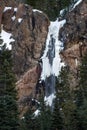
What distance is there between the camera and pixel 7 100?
37.2 metres

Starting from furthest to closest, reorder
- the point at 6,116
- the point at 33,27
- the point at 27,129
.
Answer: the point at 33,27
the point at 27,129
the point at 6,116

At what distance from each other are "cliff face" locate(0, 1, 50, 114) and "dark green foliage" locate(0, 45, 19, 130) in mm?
21537

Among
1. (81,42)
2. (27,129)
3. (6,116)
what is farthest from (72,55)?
(6,116)

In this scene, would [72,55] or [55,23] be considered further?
[55,23]

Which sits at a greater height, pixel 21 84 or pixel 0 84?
pixel 21 84

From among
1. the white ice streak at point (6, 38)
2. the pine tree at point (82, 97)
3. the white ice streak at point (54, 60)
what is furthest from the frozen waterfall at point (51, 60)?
the white ice streak at point (6, 38)

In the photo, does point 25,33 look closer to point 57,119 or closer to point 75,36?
point 75,36

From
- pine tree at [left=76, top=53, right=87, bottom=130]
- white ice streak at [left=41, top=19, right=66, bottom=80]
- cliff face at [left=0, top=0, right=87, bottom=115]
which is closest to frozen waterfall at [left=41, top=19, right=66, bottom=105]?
white ice streak at [left=41, top=19, right=66, bottom=80]

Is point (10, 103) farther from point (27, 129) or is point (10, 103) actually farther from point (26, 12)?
point (26, 12)

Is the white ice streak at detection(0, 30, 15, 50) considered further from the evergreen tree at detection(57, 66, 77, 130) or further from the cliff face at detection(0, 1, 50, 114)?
the evergreen tree at detection(57, 66, 77, 130)

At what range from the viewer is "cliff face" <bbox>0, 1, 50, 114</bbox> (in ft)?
207

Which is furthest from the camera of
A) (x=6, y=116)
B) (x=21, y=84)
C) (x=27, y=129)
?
(x=21, y=84)

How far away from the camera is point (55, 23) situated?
2761 inches

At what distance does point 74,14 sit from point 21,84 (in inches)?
531
